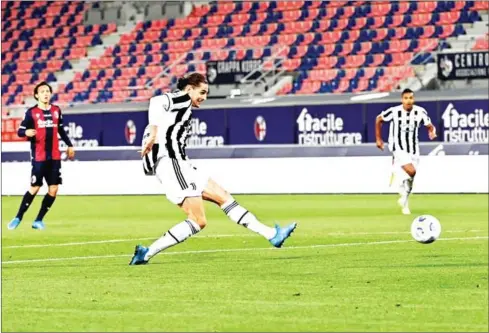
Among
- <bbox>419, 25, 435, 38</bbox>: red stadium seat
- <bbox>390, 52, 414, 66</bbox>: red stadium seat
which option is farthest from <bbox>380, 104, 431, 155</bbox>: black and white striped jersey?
<bbox>419, 25, 435, 38</bbox>: red stadium seat

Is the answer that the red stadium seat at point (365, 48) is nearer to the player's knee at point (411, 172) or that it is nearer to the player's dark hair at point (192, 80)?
the player's knee at point (411, 172)

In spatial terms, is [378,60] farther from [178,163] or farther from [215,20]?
[178,163]

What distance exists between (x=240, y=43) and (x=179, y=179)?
28334mm

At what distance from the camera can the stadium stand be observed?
36781mm

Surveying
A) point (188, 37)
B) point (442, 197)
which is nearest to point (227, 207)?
point (442, 197)

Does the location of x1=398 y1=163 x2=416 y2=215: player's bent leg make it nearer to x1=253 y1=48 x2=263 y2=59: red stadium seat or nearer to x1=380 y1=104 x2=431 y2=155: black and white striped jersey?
x1=380 y1=104 x2=431 y2=155: black and white striped jersey

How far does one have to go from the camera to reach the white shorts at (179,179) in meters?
12.4

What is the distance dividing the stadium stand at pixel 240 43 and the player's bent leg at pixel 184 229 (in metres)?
23.2

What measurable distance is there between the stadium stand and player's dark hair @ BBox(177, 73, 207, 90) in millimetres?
23003

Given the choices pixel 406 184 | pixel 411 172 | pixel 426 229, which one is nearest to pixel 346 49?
pixel 411 172

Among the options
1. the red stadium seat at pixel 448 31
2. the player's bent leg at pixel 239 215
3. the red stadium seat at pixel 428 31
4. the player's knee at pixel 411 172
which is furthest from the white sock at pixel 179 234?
the red stadium seat at pixel 428 31

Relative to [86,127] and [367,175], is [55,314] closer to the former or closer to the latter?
[367,175]

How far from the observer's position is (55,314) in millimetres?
8836

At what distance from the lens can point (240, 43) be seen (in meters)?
40.5
